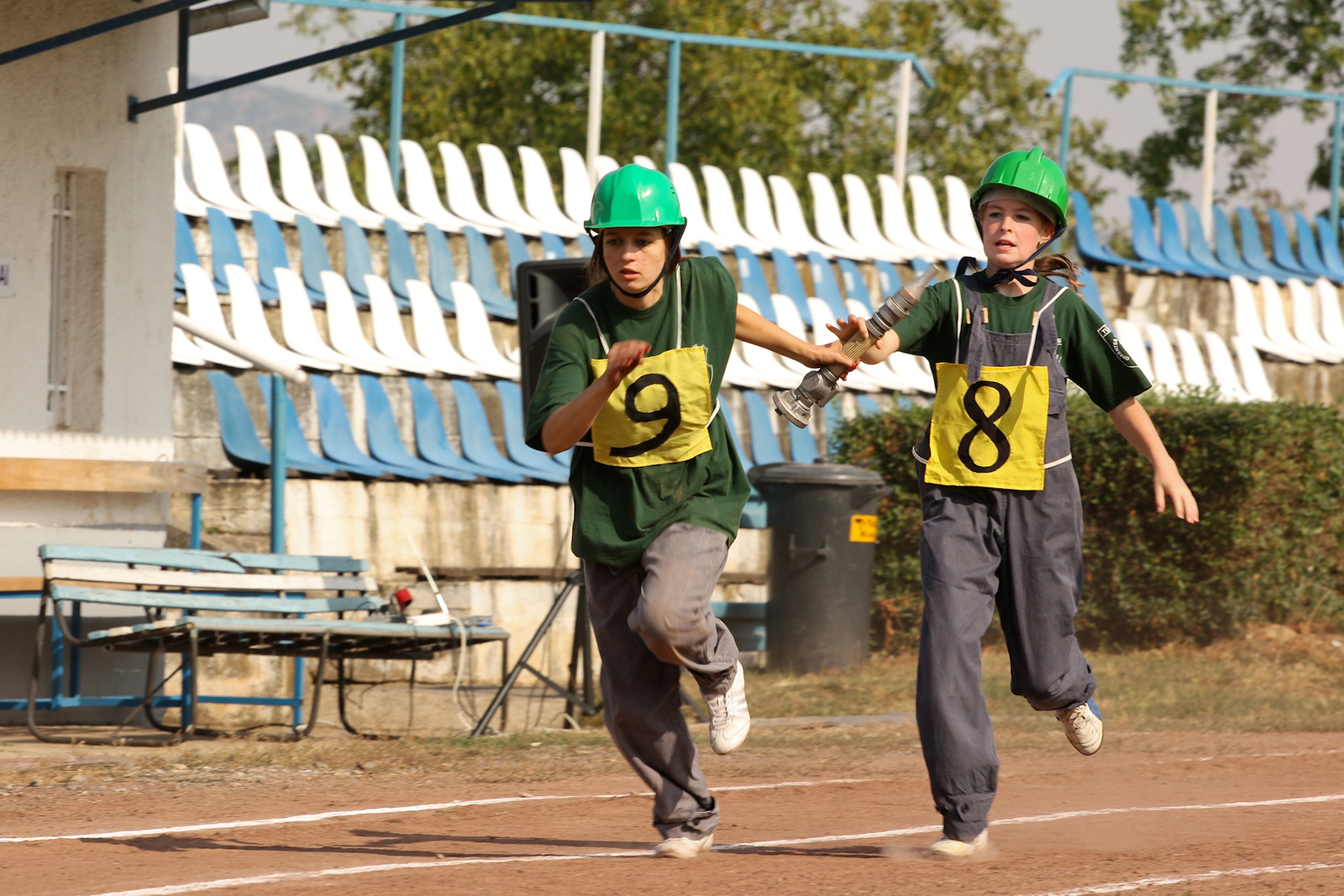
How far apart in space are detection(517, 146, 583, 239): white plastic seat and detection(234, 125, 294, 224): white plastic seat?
230cm

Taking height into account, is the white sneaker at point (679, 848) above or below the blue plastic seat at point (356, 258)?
below

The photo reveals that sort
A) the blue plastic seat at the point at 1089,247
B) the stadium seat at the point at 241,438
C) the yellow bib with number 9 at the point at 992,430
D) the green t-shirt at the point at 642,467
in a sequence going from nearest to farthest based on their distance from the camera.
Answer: the green t-shirt at the point at 642,467, the yellow bib with number 9 at the point at 992,430, the stadium seat at the point at 241,438, the blue plastic seat at the point at 1089,247

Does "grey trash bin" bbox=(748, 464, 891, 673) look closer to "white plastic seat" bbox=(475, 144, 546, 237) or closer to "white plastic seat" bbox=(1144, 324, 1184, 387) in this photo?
A: "white plastic seat" bbox=(475, 144, 546, 237)

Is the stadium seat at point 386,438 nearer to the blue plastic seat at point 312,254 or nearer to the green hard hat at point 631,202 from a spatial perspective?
the blue plastic seat at point 312,254

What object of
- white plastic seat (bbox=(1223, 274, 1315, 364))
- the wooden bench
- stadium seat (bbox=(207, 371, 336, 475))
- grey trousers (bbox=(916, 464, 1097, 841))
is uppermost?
white plastic seat (bbox=(1223, 274, 1315, 364))

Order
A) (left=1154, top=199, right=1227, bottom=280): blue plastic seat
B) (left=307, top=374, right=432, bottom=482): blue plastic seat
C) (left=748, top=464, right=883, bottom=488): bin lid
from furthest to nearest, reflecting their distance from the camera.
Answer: (left=1154, top=199, right=1227, bottom=280): blue plastic seat → (left=748, top=464, right=883, bottom=488): bin lid → (left=307, top=374, right=432, bottom=482): blue plastic seat

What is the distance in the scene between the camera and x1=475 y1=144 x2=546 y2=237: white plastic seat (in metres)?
15.9

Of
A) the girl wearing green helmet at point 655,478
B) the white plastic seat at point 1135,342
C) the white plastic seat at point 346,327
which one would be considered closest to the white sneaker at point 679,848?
the girl wearing green helmet at point 655,478

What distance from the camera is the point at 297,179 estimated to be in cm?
1527

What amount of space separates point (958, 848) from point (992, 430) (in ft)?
4.02

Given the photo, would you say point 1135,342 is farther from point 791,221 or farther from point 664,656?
point 664,656

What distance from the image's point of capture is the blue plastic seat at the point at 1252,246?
19250 millimetres

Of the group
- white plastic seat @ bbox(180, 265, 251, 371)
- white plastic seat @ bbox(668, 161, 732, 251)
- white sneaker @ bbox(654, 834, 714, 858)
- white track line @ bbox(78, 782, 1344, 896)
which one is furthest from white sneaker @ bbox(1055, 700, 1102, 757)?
white plastic seat @ bbox(668, 161, 732, 251)

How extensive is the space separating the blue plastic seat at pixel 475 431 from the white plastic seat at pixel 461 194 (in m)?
3.50
